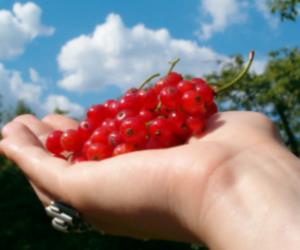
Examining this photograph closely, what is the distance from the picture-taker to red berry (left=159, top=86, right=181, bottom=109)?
2.00 m

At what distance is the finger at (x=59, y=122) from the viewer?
2809 millimetres

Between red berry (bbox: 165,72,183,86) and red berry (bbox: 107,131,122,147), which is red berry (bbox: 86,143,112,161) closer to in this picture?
red berry (bbox: 107,131,122,147)

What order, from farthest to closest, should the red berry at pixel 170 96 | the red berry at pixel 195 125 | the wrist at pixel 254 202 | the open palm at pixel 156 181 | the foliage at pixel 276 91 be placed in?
the foliage at pixel 276 91, the red berry at pixel 170 96, the red berry at pixel 195 125, the open palm at pixel 156 181, the wrist at pixel 254 202

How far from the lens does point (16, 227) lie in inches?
502

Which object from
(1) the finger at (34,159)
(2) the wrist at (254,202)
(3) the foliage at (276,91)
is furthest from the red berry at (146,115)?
(3) the foliage at (276,91)

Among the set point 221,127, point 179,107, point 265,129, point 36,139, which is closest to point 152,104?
point 179,107

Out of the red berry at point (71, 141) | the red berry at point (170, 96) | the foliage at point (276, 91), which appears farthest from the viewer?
the foliage at point (276, 91)

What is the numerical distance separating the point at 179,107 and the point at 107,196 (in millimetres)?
428

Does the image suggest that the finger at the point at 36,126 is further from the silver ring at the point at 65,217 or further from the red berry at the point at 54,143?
the silver ring at the point at 65,217

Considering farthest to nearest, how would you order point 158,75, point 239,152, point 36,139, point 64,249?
point 64,249, point 36,139, point 158,75, point 239,152

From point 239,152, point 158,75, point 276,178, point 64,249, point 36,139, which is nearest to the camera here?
point 276,178

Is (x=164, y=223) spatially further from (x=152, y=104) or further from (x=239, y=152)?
(x=152, y=104)

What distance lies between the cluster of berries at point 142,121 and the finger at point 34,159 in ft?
0.28

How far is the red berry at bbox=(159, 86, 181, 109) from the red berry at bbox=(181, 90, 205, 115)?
38 mm
